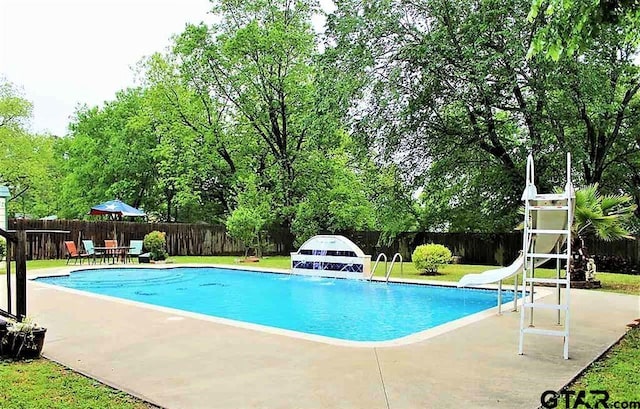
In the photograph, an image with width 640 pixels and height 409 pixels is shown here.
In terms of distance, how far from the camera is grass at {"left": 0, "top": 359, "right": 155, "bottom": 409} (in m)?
3.40

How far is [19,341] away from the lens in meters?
4.60

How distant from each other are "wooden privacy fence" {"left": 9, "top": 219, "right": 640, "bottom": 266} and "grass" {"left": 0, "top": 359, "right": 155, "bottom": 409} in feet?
46.3

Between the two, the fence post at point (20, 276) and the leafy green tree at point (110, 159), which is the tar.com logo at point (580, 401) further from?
the leafy green tree at point (110, 159)

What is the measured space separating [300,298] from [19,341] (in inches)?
250

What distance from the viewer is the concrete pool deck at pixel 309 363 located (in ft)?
11.6

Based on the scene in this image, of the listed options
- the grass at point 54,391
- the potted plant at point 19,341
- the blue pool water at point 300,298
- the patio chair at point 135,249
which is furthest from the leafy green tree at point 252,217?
the grass at point 54,391

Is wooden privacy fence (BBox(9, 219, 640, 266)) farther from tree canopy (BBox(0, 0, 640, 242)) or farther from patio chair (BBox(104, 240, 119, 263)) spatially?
patio chair (BBox(104, 240, 119, 263))

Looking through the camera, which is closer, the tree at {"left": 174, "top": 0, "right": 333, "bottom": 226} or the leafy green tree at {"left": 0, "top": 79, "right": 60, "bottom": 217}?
the tree at {"left": 174, "top": 0, "right": 333, "bottom": 226}

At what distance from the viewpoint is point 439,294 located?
10.5 meters

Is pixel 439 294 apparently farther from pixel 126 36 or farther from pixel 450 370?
pixel 126 36

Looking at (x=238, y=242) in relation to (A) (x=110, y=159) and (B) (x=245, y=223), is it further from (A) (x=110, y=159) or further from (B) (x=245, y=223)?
(A) (x=110, y=159)

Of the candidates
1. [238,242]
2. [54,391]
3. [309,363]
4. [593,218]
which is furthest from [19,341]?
[238,242]

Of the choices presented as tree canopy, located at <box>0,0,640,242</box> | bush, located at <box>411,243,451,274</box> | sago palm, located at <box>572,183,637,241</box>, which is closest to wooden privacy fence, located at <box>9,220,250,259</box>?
tree canopy, located at <box>0,0,640,242</box>

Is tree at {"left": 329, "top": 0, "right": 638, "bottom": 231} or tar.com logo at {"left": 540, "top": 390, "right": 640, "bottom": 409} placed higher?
tree at {"left": 329, "top": 0, "right": 638, "bottom": 231}
